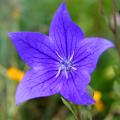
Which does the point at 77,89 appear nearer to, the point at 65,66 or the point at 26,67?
the point at 65,66

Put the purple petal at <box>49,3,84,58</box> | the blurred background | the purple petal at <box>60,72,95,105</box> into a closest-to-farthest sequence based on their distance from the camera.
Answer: the purple petal at <box>60,72,95,105</box>
the purple petal at <box>49,3,84,58</box>
the blurred background

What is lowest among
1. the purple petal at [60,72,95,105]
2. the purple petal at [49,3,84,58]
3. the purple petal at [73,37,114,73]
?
the purple petal at [60,72,95,105]

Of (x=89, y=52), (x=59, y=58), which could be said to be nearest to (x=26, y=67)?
(x=59, y=58)

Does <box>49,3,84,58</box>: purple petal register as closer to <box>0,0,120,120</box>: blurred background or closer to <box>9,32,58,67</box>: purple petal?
A: <box>9,32,58,67</box>: purple petal

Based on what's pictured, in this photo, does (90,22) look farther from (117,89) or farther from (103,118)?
(117,89)

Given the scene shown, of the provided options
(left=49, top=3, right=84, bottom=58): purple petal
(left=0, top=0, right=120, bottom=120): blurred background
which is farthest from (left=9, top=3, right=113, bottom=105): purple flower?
(left=0, top=0, right=120, bottom=120): blurred background

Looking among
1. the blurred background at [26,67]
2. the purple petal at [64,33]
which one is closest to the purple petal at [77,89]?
the purple petal at [64,33]
